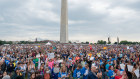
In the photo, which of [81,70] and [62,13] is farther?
[62,13]

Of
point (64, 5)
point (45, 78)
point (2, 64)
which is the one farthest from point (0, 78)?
point (64, 5)

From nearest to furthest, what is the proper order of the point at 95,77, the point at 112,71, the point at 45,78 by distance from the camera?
the point at 95,77
the point at 45,78
the point at 112,71

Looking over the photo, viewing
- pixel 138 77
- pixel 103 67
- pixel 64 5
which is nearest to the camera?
pixel 138 77

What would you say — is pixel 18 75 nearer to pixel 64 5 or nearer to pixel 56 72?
pixel 56 72

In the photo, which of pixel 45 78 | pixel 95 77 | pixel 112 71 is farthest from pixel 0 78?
pixel 112 71

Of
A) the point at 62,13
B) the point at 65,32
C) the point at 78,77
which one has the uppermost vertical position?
the point at 62,13

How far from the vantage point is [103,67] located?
10.8 metres

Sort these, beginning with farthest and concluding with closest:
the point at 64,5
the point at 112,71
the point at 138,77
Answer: the point at 64,5
the point at 112,71
the point at 138,77

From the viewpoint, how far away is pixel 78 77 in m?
8.13

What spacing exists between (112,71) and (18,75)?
15.8ft

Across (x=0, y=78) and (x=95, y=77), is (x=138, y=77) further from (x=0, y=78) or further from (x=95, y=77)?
(x=0, y=78)

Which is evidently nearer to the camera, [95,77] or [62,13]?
[95,77]

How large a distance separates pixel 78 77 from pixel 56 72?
1.17 metres

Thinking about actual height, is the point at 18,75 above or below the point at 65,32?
A: below
